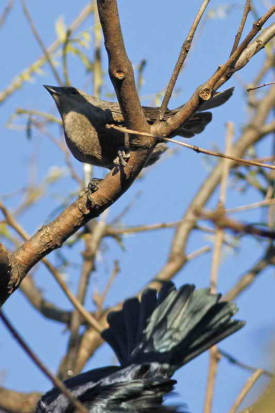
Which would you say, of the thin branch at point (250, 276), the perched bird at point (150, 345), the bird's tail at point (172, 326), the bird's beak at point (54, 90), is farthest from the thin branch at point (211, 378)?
the thin branch at point (250, 276)

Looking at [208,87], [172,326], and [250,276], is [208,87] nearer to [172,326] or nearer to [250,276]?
[172,326]

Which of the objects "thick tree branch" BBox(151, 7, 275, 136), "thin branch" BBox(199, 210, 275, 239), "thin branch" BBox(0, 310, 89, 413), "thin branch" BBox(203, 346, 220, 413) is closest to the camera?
"thin branch" BBox(199, 210, 275, 239)

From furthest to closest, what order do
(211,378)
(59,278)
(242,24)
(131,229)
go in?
(131,229)
(59,278)
(211,378)
(242,24)

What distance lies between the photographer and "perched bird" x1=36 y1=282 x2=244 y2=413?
3891mm

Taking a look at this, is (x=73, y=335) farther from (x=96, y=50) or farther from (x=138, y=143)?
(x=138, y=143)

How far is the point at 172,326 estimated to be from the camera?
4.55 m

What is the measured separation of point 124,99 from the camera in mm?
2822

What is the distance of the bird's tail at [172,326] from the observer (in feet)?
14.5

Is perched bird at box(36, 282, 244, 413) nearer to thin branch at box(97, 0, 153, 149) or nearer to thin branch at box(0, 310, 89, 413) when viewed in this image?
thin branch at box(97, 0, 153, 149)

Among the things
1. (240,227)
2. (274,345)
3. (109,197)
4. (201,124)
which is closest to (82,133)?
(201,124)

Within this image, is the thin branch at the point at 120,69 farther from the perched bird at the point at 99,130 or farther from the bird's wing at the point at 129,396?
the bird's wing at the point at 129,396

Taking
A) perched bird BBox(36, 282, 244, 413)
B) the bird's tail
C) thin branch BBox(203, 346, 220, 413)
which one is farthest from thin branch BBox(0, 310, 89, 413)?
the bird's tail

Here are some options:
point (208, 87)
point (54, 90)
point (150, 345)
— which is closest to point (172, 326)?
point (150, 345)

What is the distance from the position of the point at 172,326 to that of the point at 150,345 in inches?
7.0
